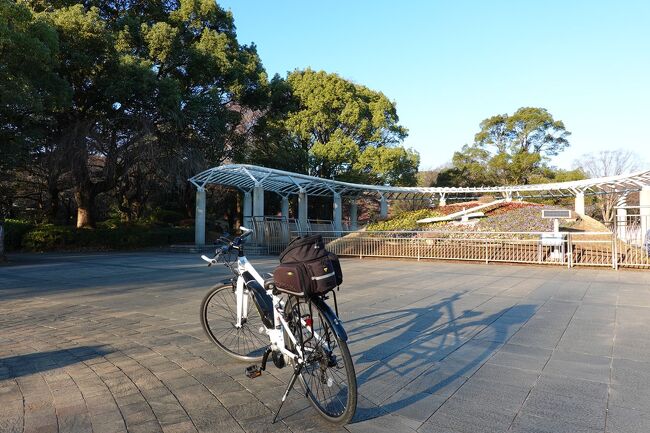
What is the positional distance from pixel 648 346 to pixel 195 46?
2250 cm

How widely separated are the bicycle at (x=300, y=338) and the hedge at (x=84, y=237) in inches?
741

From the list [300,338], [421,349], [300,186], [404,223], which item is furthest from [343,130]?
[300,338]

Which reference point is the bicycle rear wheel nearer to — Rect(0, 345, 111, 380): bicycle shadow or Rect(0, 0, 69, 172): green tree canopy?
Rect(0, 345, 111, 380): bicycle shadow

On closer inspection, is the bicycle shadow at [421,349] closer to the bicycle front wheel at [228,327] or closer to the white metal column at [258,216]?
the bicycle front wheel at [228,327]

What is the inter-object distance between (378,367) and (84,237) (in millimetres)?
20359

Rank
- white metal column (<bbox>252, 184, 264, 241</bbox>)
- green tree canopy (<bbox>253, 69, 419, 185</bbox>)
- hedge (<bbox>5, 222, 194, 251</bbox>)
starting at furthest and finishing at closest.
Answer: green tree canopy (<bbox>253, 69, 419, 185</bbox>), hedge (<bbox>5, 222, 194, 251</bbox>), white metal column (<bbox>252, 184, 264, 241</bbox>)

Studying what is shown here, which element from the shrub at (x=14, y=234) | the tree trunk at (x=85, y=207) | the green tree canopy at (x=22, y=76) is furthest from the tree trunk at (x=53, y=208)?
the green tree canopy at (x=22, y=76)

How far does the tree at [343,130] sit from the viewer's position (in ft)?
92.7

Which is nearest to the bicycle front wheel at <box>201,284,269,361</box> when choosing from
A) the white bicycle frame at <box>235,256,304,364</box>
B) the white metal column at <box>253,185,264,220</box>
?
the white bicycle frame at <box>235,256,304,364</box>

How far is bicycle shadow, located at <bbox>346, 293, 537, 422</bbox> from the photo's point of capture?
→ 321 centimetres

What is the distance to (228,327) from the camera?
4.27 m

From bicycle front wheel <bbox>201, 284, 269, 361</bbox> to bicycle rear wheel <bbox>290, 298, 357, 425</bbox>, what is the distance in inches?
45.9

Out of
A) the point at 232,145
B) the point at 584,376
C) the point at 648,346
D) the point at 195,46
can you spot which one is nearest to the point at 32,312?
the point at 584,376

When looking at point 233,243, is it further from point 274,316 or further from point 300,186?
point 300,186
